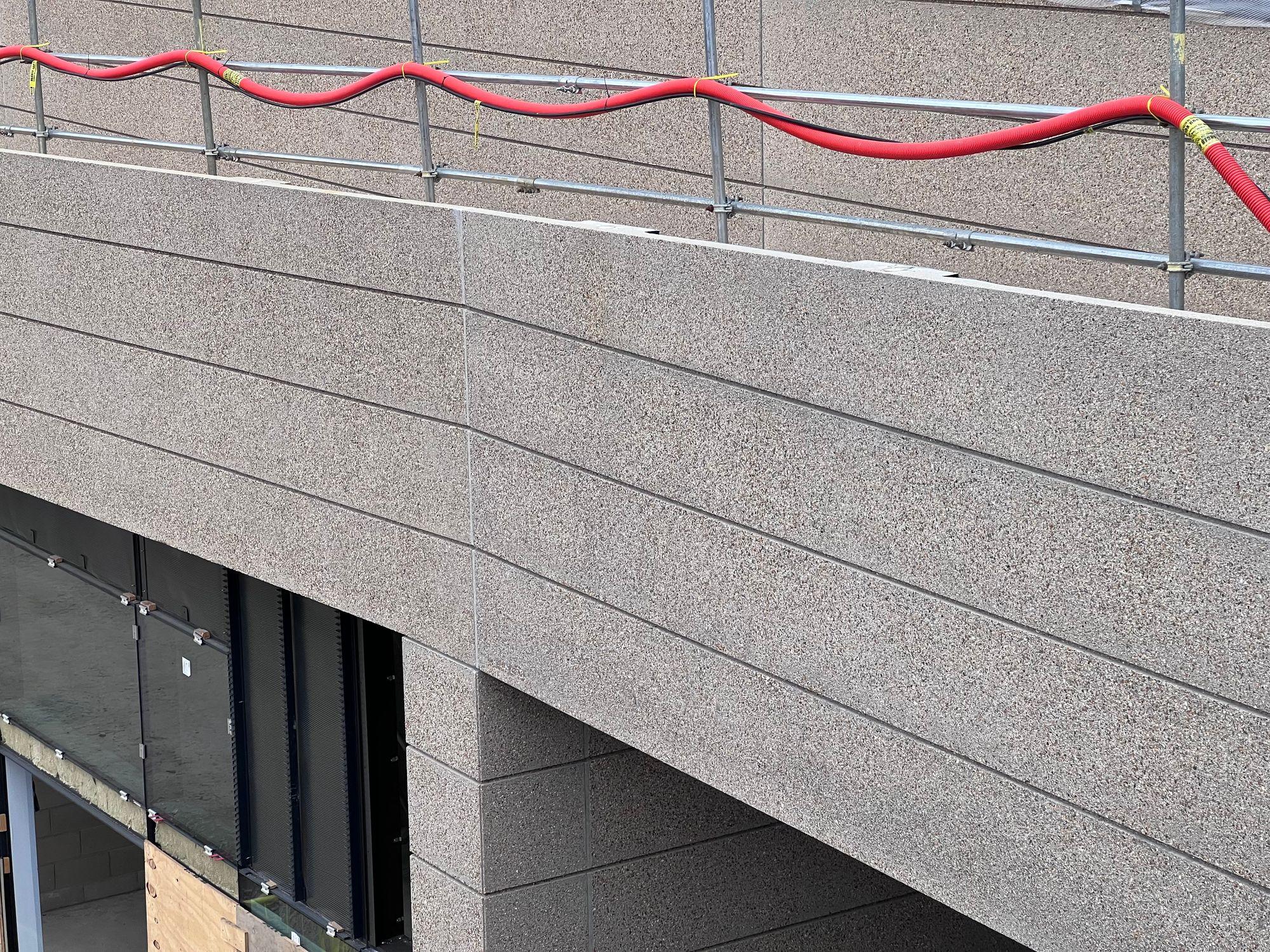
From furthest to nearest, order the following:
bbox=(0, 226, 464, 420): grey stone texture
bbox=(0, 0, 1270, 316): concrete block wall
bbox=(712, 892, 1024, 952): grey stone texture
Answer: bbox=(712, 892, 1024, 952): grey stone texture < bbox=(0, 226, 464, 420): grey stone texture < bbox=(0, 0, 1270, 316): concrete block wall

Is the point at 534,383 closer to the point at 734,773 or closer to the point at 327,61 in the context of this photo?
the point at 734,773

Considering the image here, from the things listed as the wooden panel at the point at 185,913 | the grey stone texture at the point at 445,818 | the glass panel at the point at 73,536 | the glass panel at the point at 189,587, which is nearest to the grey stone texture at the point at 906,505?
the grey stone texture at the point at 445,818

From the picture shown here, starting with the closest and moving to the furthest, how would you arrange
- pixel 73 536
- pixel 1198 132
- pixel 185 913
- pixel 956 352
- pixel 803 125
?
pixel 1198 132 < pixel 956 352 < pixel 803 125 < pixel 185 913 < pixel 73 536

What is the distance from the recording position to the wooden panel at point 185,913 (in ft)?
31.8

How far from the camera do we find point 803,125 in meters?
5.00

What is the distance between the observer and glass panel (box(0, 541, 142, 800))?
10.6m

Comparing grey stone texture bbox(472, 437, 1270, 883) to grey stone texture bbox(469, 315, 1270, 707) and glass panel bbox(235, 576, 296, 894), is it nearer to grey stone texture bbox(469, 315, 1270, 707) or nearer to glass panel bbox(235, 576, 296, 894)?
grey stone texture bbox(469, 315, 1270, 707)

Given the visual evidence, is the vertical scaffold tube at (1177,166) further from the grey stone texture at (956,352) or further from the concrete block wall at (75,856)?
the concrete block wall at (75,856)

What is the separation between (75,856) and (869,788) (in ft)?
47.8

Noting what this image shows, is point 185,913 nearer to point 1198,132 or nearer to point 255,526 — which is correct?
point 255,526

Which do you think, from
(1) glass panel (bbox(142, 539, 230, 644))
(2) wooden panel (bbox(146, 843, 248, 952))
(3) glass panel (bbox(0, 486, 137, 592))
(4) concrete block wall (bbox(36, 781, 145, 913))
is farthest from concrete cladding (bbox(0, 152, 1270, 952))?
(4) concrete block wall (bbox(36, 781, 145, 913))

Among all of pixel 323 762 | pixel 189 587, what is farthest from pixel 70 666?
pixel 323 762

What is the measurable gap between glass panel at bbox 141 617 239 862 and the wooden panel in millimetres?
260

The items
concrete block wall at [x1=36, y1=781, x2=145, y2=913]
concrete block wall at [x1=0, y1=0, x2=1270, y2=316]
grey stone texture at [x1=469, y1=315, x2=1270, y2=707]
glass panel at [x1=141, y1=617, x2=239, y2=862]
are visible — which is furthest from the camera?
concrete block wall at [x1=36, y1=781, x2=145, y2=913]
